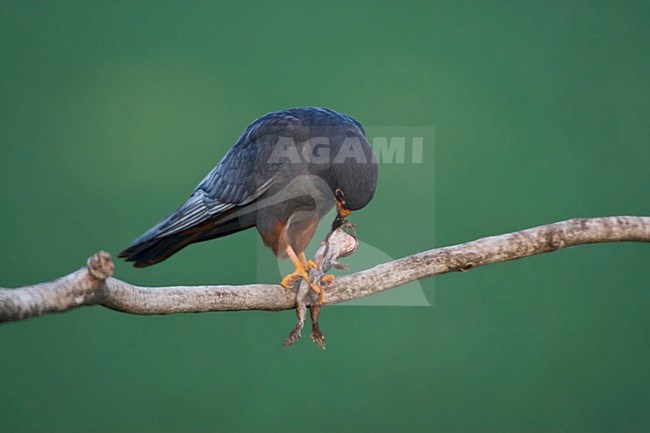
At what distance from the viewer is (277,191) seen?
2506 mm

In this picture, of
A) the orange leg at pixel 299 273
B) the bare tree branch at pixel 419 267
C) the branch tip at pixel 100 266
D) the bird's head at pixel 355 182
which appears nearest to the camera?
the branch tip at pixel 100 266

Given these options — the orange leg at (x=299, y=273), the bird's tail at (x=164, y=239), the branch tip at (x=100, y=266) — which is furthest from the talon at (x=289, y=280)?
the branch tip at (x=100, y=266)

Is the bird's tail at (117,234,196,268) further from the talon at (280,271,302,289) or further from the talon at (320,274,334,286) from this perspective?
the talon at (320,274,334,286)

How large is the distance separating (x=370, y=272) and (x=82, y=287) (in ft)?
3.21

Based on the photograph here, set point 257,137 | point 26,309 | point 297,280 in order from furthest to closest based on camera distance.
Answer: point 257,137, point 297,280, point 26,309

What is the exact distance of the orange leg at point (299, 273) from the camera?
7.71ft

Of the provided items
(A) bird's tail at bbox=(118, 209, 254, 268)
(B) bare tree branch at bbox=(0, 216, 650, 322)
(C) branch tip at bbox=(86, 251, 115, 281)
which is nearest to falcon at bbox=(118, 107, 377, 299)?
(A) bird's tail at bbox=(118, 209, 254, 268)

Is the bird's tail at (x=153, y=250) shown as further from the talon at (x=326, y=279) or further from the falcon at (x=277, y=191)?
the talon at (x=326, y=279)

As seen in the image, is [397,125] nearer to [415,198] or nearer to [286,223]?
[415,198]

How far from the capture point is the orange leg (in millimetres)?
2350

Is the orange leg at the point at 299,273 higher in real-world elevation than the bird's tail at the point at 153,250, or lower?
lower

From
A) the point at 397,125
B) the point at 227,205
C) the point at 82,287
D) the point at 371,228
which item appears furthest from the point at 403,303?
the point at 82,287

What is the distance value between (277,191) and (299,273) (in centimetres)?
30

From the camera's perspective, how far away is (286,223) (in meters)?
2.53
